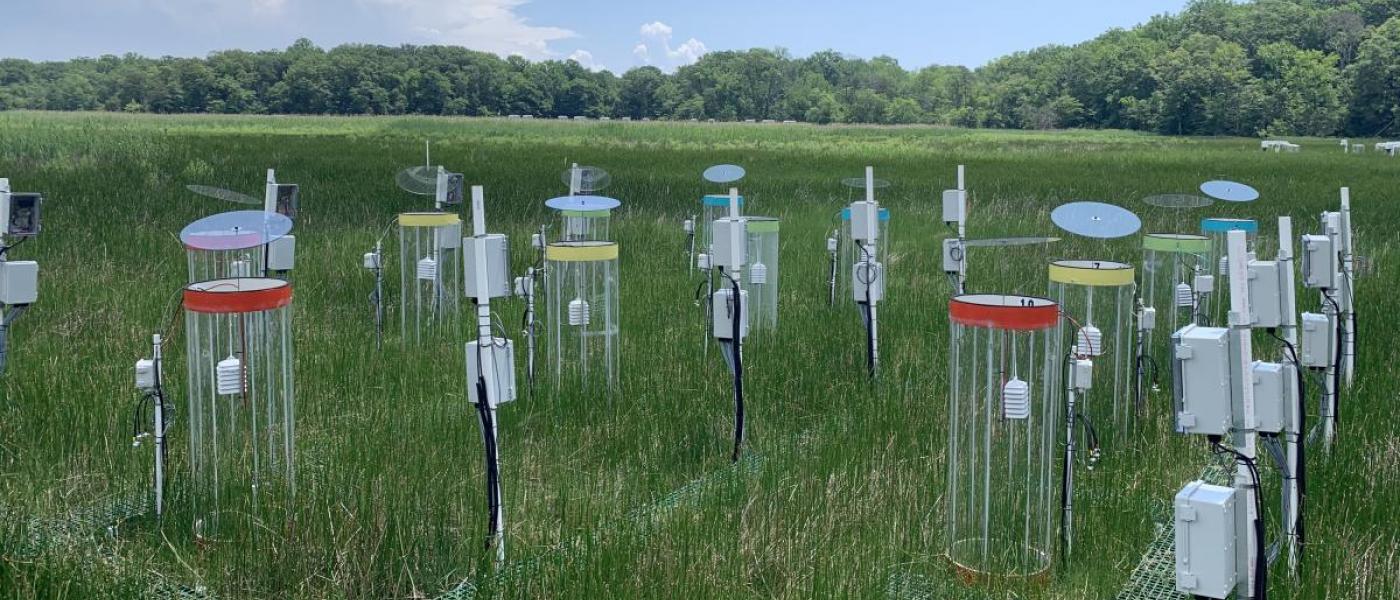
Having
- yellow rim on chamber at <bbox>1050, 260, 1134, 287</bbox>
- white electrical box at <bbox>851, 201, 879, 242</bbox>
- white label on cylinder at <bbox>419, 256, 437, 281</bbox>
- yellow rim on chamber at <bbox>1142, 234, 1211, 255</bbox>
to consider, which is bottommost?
yellow rim on chamber at <bbox>1050, 260, 1134, 287</bbox>

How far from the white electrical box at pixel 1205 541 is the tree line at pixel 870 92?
7933 cm

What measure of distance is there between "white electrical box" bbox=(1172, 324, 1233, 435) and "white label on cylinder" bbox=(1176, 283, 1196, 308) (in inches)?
167

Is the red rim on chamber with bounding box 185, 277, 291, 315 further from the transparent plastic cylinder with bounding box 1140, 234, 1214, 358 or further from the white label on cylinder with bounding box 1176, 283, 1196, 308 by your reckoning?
the white label on cylinder with bounding box 1176, 283, 1196, 308

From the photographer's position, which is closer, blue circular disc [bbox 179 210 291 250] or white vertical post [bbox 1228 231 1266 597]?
white vertical post [bbox 1228 231 1266 597]

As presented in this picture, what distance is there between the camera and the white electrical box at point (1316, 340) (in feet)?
16.1

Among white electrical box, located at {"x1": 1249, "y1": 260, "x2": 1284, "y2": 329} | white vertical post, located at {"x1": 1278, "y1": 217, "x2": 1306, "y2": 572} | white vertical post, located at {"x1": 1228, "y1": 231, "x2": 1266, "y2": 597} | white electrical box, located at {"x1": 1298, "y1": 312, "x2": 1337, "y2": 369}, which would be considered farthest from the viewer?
white electrical box, located at {"x1": 1298, "y1": 312, "x2": 1337, "y2": 369}

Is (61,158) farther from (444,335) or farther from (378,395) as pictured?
(378,395)

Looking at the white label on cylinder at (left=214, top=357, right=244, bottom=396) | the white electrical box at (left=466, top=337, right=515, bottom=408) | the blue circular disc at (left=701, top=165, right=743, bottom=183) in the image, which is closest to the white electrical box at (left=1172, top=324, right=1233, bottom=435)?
the white electrical box at (left=466, top=337, right=515, bottom=408)

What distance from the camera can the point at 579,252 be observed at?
21.1 feet

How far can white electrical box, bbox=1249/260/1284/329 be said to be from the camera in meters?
3.68

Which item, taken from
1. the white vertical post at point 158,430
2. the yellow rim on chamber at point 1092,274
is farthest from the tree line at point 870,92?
the white vertical post at point 158,430

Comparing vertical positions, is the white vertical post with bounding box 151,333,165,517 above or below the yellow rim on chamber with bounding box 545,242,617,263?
below

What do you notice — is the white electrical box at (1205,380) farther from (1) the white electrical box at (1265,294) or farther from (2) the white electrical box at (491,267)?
(2) the white electrical box at (491,267)

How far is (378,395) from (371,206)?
10.7m
